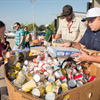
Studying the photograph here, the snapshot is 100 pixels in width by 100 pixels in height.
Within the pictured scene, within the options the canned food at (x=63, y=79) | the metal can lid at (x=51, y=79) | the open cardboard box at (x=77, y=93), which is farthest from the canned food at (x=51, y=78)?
the open cardboard box at (x=77, y=93)

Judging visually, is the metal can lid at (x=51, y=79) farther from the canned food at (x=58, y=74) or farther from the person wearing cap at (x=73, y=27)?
the person wearing cap at (x=73, y=27)

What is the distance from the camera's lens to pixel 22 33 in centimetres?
438

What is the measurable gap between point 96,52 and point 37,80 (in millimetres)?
1033

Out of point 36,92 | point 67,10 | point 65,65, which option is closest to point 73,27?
point 67,10

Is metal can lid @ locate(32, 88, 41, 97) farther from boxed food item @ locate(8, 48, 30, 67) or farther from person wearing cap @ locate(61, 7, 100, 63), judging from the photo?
boxed food item @ locate(8, 48, 30, 67)

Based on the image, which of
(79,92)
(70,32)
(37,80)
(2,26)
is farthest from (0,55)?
(70,32)

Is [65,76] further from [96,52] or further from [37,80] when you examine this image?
[96,52]

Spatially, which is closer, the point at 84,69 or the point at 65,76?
the point at 65,76

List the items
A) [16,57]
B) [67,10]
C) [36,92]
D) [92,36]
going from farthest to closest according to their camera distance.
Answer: [67,10] → [16,57] → [92,36] → [36,92]

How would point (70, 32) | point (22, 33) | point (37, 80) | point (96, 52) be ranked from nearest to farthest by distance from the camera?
point (37, 80), point (96, 52), point (70, 32), point (22, 33)

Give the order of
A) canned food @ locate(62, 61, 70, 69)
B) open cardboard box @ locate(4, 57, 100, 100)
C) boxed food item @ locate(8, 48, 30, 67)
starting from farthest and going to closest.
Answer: boxed food item @ locate(8, 48, 30, 67), canned food @ locate(62, 61, 70, 69), open cardboard box @ locate(4, 57, 100, 100)

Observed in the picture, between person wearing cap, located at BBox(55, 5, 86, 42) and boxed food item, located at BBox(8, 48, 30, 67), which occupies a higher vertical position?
person wearing cap, located at BBox(55, 5, 86, 42)

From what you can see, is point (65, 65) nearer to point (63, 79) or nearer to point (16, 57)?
point (63, 79)

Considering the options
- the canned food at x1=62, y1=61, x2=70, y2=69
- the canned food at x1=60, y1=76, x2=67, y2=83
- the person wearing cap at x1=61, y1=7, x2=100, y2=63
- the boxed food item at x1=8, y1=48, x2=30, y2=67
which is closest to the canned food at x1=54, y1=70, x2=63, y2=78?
the canned food at x1=60, y1=76, x2=67, y2=83
